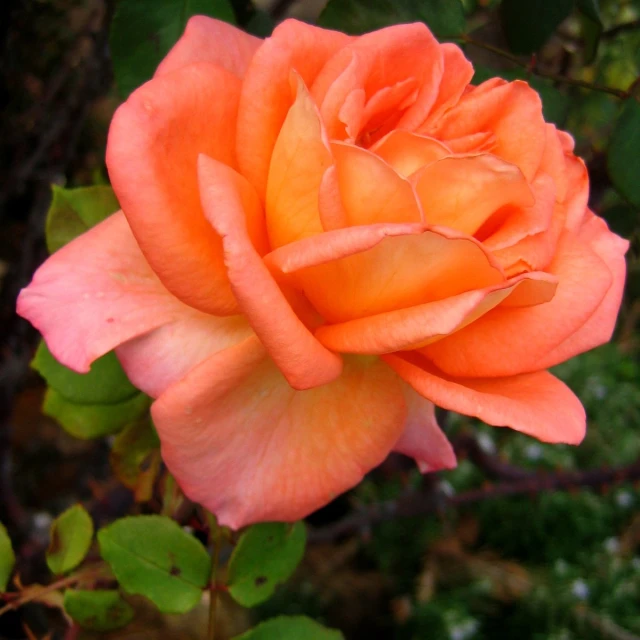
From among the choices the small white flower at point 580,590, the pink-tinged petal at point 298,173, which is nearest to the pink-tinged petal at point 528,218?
the pink-tinged petal at point 298,173

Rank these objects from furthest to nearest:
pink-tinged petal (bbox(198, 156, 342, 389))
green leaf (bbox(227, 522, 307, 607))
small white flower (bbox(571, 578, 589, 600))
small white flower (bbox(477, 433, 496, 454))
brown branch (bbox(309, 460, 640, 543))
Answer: small white flower (bbox(477, 433, 496, 454)), small white flower (bbox(571, 578, 589, 600)), brown branch (bbox(309, 460, 640, 543)), green leaf (bbox(227, 522, 307, 607)), pink-tinged petal (bbox(198, 156, 342, 389))

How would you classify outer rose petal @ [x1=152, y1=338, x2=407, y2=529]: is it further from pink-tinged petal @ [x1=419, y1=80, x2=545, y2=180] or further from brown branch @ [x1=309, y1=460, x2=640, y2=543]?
brown branch @ [x1=309, y1=460, x2=640, y2=543]

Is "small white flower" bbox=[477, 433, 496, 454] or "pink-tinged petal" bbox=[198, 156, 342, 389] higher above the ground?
"pink-tinged petal" bbox=[198, 156, 342, 389]

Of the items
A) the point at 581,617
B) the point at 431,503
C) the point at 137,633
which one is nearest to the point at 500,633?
the point at 581,617

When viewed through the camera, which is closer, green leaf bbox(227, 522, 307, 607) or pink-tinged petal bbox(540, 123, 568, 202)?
pink-tinged petal bbox(540, 123, 568, 202)

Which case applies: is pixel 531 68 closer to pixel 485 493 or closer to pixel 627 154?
pixel 627 154

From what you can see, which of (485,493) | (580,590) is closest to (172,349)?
(485,493)

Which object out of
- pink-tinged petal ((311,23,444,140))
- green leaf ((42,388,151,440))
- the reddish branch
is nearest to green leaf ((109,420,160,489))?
green leaf ((42,388,151,440))

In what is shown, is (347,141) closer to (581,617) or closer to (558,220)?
(558,220)
